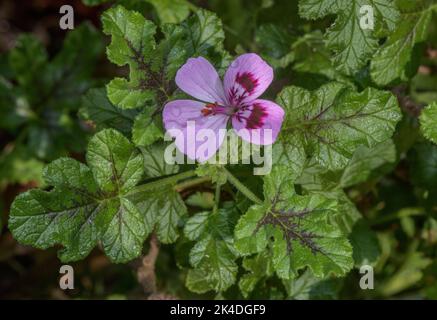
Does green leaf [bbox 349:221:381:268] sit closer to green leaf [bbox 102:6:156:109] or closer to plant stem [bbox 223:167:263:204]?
plant stem [bbox 223:167:263:204]

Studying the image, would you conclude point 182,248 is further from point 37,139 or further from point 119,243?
point 37,139

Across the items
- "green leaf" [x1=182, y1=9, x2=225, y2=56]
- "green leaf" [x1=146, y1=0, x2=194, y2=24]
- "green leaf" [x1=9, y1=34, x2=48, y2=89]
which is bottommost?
"green leaf" [x1=182, y1=9, x2=225, y2=56]

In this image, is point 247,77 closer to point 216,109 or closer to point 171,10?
point 216,109

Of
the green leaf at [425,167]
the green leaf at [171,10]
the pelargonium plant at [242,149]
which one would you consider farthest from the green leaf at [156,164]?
the green leaf at [425,167]

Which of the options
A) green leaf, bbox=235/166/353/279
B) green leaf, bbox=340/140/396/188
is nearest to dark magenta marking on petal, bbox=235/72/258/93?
green leaf, bbox=235/166/353/279

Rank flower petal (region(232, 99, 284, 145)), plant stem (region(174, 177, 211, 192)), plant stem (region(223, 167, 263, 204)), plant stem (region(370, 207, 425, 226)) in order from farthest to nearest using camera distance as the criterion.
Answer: plant stem (region(370, 207, 425, 226)) < plant stem (region(174, 177, 211, 192)) < plant stem (region(223, 167, 263, 204)) < flower petal (region(232, 99, 284, 145))

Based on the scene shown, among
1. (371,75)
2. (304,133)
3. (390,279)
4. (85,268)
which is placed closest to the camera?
(304,133)

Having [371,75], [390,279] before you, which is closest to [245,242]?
[371,75]

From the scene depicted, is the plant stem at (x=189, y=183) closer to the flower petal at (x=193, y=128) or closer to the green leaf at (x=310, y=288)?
the flower petal at (x=193, y=128)
